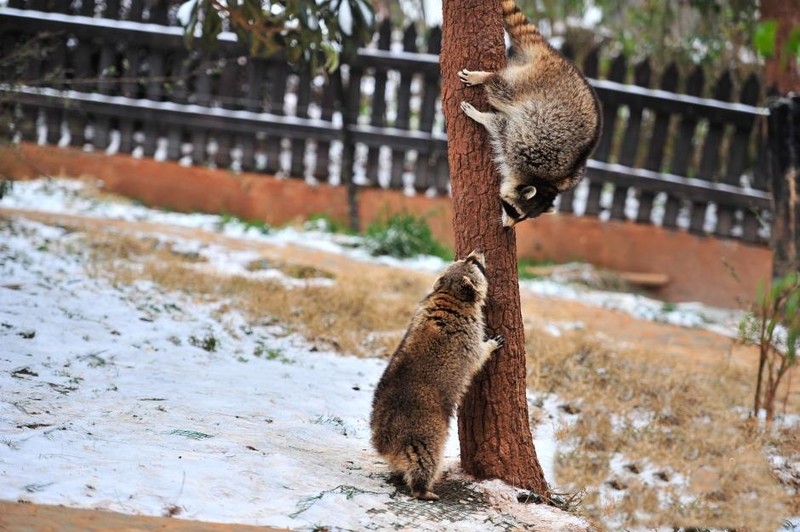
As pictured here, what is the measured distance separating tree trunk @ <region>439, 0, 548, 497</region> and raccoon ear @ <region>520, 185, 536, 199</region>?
0.25m

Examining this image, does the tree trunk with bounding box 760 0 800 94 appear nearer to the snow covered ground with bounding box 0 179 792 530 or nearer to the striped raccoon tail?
the snow covered ground with bounding box 0 179 792 530

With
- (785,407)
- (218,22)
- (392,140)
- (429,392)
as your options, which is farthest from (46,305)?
(392,140)

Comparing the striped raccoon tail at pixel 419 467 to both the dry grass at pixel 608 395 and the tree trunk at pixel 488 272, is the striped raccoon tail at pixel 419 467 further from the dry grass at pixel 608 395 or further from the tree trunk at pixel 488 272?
the dry grass at pixel 608 395

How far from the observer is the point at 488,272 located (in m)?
4.06

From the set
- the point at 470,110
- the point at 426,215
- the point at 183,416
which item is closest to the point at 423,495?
the point at 183,416

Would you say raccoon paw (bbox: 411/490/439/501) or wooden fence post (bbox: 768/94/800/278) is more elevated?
wooden fence post (bbox: 768/94/800/278)

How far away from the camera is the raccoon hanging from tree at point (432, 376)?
149 inches

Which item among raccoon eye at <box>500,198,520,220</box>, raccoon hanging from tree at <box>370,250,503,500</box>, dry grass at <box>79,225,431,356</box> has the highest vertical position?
raccoon eye at <box>500,198,520,220</box>

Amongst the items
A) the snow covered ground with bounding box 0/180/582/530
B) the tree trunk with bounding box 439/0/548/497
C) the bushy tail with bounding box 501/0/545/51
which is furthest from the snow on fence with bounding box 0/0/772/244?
the tree trunk with bounding box 439/0/548/497

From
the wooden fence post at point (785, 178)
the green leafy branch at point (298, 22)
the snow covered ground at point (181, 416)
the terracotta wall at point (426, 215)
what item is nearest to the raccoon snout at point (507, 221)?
the snow covered ground at point (181, 416)

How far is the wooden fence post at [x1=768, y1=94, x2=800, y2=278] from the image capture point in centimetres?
768

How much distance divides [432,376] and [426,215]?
6783 mm

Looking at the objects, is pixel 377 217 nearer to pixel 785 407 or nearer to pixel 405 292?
pixel 405 292

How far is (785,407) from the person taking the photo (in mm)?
5980
